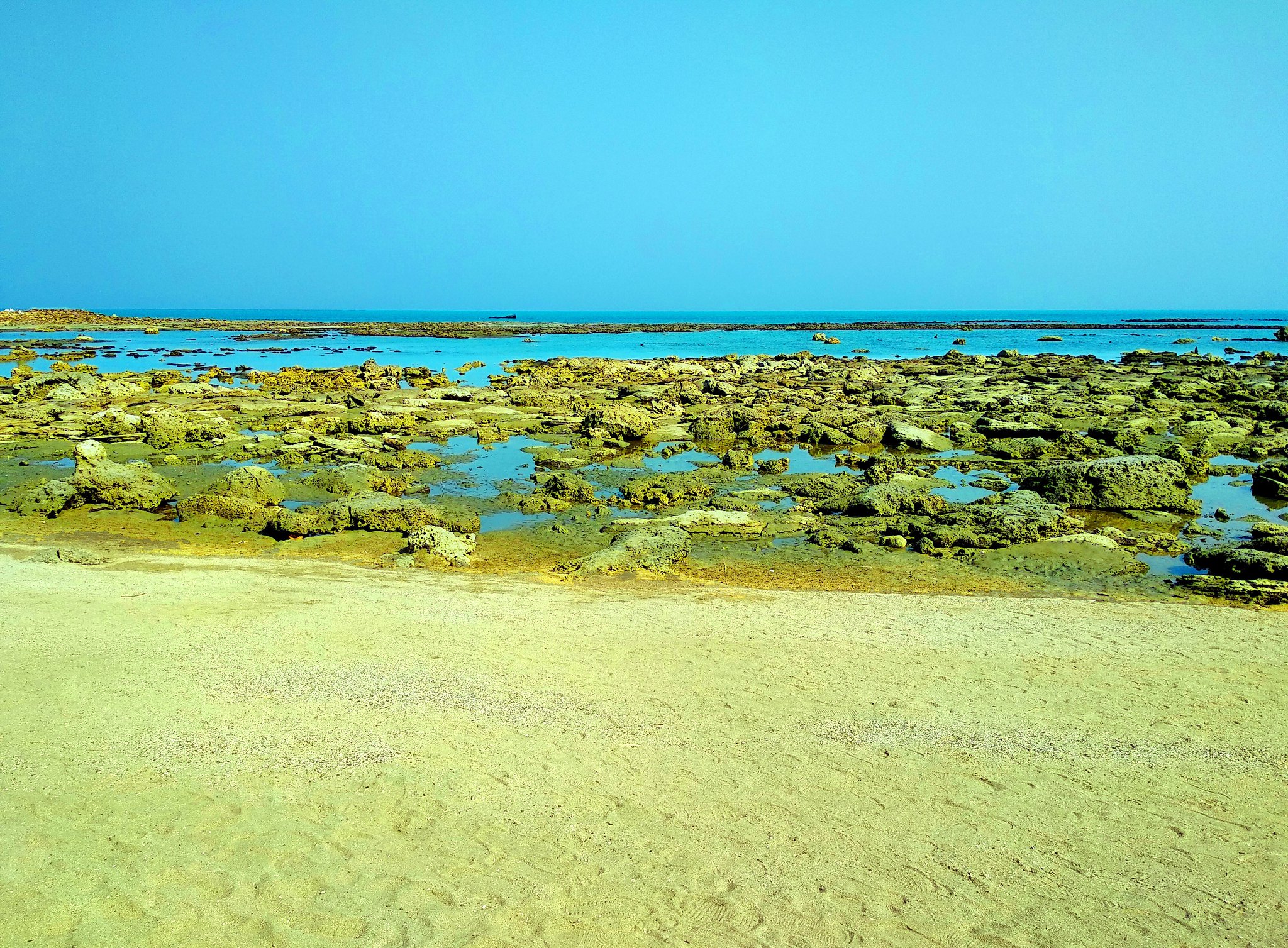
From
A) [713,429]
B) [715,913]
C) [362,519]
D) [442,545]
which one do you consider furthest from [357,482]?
[715,913]

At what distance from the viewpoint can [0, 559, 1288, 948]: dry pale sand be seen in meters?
3.92

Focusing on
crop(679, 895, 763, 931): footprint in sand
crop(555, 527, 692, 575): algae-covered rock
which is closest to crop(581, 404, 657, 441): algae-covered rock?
crop(555, 527, 692, 575): algae-covered rock

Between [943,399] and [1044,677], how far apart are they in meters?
22.8

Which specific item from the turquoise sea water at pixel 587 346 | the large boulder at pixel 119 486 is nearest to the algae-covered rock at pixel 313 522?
the large boulder at pixel 119 486

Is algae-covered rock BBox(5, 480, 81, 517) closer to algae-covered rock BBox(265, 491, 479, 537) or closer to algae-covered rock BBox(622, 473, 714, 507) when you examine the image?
algae-covered rock BBox(265, 491, 479, 537)

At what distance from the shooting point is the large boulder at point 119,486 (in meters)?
Result: 13.3

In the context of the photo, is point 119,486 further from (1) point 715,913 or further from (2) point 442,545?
(1) point 715,913

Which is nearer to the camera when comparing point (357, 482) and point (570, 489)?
point (570, 489)

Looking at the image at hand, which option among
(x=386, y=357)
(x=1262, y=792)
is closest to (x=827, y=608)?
(x=1262, y=792)

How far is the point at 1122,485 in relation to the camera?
13.8 meters

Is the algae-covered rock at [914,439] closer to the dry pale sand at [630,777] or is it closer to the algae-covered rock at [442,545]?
the dry pale sand at [630,777]

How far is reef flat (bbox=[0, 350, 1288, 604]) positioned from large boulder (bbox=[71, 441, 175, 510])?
0.04 metres

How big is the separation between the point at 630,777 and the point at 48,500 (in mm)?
12524

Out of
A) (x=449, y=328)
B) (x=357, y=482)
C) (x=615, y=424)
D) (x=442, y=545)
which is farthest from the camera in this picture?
(x=449, y=328)
